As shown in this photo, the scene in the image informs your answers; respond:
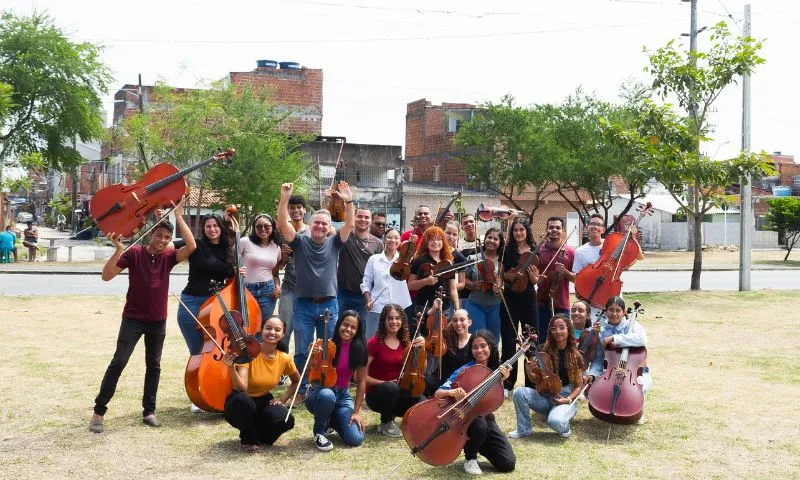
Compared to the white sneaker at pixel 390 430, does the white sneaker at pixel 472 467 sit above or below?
below

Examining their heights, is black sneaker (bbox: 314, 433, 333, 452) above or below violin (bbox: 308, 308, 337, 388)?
below

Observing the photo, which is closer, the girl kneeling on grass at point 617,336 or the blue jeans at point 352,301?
the girl kneeling on grass at point 617,336

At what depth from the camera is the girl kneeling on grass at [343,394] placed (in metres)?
6.30

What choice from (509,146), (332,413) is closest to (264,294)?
(332,413)

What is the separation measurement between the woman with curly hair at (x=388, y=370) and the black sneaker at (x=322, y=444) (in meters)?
0.52

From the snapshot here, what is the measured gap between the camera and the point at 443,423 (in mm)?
5727

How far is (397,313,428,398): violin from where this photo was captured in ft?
21.5

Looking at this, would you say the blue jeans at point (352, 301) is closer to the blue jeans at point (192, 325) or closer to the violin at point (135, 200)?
the blue jeans at point (192, 325)

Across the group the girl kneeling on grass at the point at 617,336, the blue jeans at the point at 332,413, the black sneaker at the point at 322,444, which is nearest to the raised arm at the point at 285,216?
the blue jeans at the point at 332,413

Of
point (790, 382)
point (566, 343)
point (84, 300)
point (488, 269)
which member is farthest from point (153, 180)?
point (84, 300)

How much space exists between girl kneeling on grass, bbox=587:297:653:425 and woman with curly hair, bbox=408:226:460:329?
1.28 metres

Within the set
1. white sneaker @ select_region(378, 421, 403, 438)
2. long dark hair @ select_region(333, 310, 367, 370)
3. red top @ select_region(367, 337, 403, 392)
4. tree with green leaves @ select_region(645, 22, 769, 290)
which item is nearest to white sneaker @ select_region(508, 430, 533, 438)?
white sneaker @ select_region(378, 421, 403, 438)

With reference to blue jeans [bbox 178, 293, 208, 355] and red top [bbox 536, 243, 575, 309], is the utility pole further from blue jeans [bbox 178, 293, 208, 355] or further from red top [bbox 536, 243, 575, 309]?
blue jeans [bbox 178, 293, 208, 355]

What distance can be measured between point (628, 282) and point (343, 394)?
1654 cm
